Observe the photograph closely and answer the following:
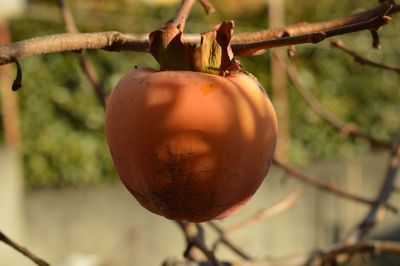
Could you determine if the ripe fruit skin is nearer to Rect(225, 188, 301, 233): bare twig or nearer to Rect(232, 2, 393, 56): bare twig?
Rect(232, 2, 393, 56): bare twig

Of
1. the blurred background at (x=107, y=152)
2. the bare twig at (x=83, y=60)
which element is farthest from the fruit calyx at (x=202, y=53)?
the blurred background at (x=107, y=152)

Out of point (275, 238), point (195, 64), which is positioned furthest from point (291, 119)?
point (195, 64)

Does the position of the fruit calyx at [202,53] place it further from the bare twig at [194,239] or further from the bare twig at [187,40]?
the bare twig at [194,239]

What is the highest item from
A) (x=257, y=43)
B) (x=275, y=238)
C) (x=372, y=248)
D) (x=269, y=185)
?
(x=257, y=43)

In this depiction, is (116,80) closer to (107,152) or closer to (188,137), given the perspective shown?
(107,152)

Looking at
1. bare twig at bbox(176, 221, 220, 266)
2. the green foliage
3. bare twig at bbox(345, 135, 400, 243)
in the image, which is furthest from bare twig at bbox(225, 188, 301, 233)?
the green foliage

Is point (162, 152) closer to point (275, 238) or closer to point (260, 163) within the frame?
point (260, 163)

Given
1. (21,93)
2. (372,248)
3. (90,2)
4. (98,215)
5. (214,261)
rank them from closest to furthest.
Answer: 1. (214,261)
2. (372,248)
3. (98,215)
4. (21,93)
5. (90,2)
